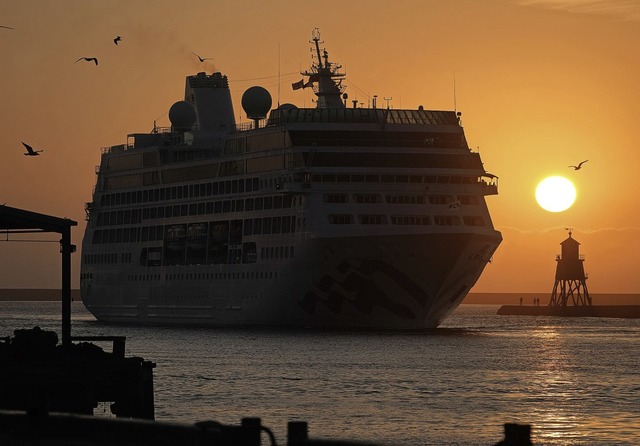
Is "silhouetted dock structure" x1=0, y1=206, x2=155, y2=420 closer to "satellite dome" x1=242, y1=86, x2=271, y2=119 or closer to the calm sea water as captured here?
the calm sea water

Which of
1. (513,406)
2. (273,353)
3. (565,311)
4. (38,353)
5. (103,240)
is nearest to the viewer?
(38,353)

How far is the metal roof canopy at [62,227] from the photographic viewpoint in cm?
3919

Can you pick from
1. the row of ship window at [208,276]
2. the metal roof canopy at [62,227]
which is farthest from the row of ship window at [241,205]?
the metal roof canopy at [62,227]

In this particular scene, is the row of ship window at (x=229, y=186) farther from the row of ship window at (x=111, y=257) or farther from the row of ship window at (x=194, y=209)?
the row of ship window at (x=111, y=257)

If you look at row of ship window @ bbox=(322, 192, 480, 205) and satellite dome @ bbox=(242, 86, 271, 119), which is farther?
satellite dome @ bbox=(242, 86, 271, 119)

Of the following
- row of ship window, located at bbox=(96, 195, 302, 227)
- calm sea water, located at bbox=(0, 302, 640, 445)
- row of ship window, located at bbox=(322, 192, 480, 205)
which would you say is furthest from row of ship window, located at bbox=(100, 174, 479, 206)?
calm sea water, located at bbox=(0, 302, 640, 445)

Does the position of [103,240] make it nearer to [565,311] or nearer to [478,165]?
[478,165]

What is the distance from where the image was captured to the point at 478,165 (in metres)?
93.8

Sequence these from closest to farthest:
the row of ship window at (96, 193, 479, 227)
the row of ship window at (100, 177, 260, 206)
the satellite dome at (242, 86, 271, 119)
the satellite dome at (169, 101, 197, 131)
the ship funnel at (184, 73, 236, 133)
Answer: the row of ship window at (96, 193, 479, 227) < the row of ship window at (100, 177, 260, 206) < the satellite dome at (242, 86, 271, 119) < the satellite dome at (169, 101, 197, 131) < the ship funnel at (184, 73, 236, 133)

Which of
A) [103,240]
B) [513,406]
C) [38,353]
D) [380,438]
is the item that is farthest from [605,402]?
[103,240]

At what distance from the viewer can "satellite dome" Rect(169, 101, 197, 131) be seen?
118 m

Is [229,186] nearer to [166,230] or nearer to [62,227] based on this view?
[166,230]

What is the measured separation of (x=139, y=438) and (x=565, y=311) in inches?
6386

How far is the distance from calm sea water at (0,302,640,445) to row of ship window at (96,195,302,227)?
27.5 ft
